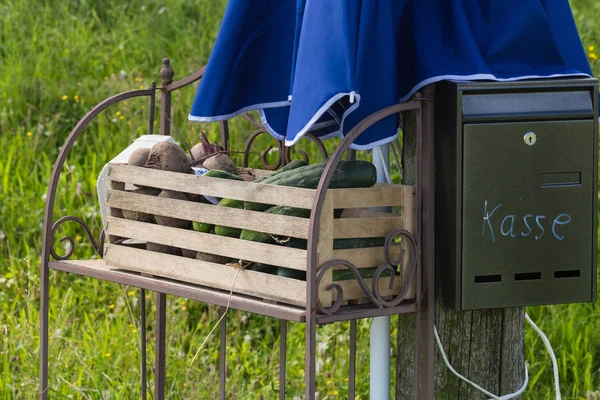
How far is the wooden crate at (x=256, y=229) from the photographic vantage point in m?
2.28

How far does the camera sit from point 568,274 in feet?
8.26

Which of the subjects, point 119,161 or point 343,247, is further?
point 119,161

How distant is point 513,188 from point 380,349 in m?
0.60

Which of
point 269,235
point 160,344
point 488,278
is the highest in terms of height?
point 269,235

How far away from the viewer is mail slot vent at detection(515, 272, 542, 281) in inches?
97.1

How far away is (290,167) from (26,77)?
11.4 feet

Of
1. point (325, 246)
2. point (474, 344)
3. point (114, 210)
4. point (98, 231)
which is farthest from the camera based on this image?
point (98, 231)

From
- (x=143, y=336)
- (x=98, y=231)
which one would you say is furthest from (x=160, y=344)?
(x=98, y=231)

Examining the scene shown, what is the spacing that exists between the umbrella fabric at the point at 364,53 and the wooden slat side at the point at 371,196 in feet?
0.36

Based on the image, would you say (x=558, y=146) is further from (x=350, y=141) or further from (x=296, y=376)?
(x=296, y=376)

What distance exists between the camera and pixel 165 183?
2615mm

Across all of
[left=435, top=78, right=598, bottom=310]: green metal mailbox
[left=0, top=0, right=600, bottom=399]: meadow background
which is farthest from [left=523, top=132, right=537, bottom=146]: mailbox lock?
[left=0, top=0, right=600, bottom=399]: meadow background

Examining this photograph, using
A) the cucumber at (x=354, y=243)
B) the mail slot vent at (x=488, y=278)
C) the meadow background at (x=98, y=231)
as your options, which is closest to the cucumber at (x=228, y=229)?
the cucumber at (x=354, y=243)

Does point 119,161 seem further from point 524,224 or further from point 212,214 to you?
point 524,224
